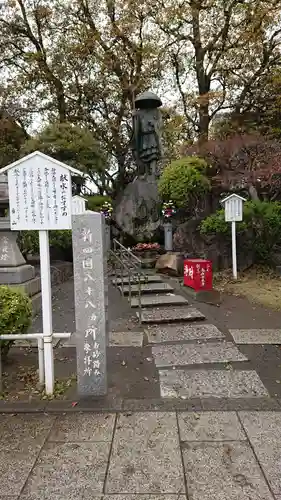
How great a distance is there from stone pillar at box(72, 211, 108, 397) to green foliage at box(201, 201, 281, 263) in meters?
6.95

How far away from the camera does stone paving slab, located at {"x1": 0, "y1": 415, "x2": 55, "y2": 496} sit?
242 cm

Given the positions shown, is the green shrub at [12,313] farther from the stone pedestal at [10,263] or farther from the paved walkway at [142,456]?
the stone pedestal at [10,263]

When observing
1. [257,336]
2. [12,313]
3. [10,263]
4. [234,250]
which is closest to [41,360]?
[12,313]

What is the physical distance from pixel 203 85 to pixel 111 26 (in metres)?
Answer: 4.25

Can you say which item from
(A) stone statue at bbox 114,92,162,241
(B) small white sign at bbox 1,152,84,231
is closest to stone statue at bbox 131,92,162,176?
(A) stone statue at bbox 114,92,162,241

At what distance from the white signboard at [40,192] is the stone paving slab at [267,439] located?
2.32 metres

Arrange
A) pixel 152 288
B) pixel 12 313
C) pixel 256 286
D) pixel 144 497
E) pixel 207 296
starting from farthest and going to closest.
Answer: pixel 256 286 → pixel 152 288 → pixel 207 296 → pixel 12 313 → pixel 144 497

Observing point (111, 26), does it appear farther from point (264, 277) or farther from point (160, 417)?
point (160, 417)

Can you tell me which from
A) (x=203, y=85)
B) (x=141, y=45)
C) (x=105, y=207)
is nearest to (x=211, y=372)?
(x=105, y=207)

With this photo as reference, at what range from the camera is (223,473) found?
7.96 ft

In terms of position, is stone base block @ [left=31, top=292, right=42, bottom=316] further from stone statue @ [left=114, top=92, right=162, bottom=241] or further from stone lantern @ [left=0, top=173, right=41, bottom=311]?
stone statue @ [left=114, top=92, right=162, bottom=241]

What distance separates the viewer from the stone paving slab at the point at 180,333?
5.28 meters

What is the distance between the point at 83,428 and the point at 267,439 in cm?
143

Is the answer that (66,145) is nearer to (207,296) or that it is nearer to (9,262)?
(9,262)
